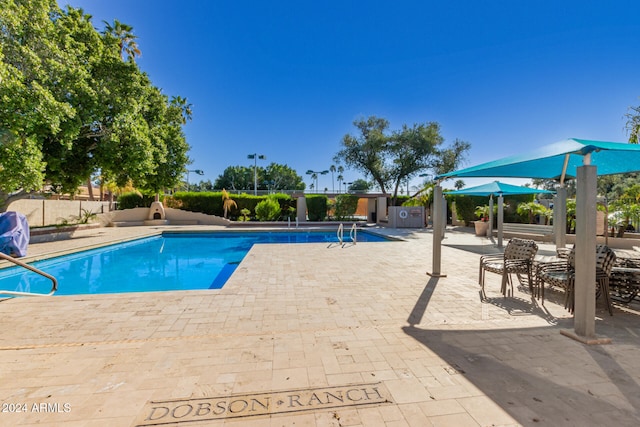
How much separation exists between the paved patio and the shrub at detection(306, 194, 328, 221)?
1889 centimetres

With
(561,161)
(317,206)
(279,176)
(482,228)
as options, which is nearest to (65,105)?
(561,161)

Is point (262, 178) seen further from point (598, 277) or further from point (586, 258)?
point (586, 258)

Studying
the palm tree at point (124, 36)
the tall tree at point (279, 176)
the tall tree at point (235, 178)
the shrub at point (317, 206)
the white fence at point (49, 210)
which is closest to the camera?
the white fence at point (49, 210)

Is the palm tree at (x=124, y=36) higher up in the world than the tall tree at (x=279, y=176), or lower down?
higher up

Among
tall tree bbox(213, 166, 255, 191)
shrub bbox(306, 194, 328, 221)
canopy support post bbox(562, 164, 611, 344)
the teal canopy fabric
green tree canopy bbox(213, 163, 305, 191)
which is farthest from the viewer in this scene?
green tree canopy bbox(213, 163, 305, 191)

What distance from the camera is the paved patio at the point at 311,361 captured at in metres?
2.01

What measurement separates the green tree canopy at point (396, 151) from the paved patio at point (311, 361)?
1974cm

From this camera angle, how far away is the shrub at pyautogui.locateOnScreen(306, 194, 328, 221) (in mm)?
23812

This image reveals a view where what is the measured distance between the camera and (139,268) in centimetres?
963

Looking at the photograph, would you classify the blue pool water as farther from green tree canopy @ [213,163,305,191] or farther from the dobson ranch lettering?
green tree canopy @ [213,163,305,191]

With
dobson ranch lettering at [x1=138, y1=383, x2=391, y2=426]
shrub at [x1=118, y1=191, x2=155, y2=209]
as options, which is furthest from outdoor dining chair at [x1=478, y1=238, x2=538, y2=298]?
shrub at [x1=118, y1=191, x2=155, y2=209]

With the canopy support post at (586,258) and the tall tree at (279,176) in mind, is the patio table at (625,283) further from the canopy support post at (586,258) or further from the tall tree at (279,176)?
the tall tree at (279,176)

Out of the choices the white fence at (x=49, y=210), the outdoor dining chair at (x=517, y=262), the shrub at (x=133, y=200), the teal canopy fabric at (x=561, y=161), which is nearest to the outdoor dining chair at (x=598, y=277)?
the outdoor dining chair at (x=517, y=262)

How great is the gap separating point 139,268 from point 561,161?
38.5ft
